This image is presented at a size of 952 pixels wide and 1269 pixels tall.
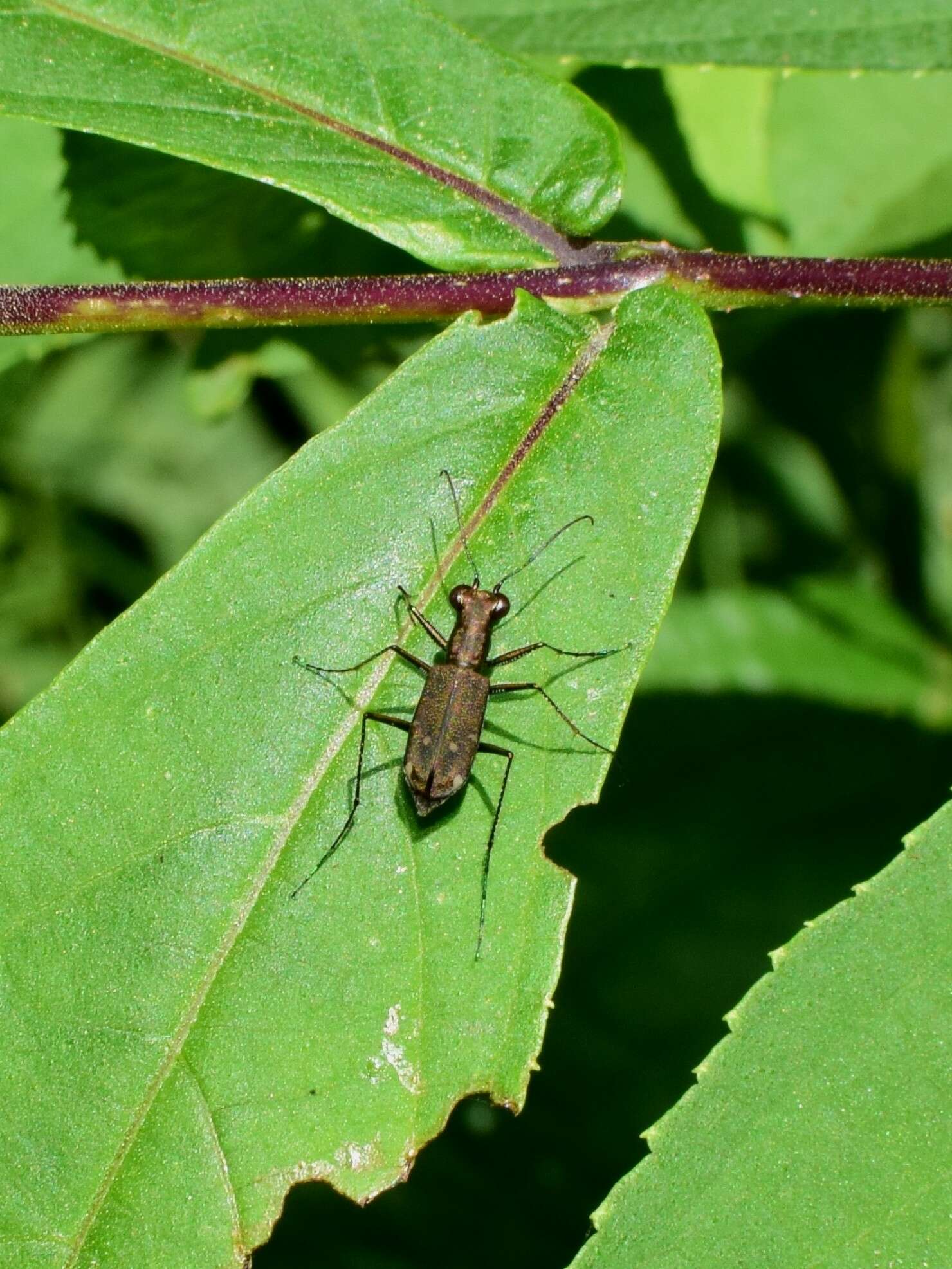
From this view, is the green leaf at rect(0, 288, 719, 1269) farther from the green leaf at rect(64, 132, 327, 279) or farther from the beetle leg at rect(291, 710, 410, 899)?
the green leaf at rect(64, 132, 327, 279)

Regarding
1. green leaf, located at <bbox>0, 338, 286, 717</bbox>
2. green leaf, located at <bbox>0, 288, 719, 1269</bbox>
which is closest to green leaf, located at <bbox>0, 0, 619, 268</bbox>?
green leaf, located at <bbox>0, 288, 719, 1269</bbox>

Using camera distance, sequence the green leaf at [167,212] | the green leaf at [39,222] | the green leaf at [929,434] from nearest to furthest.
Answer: the green leaf at [167,212]
the green leaf at [39,222]
the green leaf at [929,434]

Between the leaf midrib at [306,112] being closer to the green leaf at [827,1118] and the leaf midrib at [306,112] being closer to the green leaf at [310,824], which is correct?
the green leaf at [310,824]

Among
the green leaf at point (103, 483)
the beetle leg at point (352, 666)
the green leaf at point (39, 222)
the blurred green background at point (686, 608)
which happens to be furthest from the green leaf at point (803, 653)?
the beetle leg at point (352, 666)

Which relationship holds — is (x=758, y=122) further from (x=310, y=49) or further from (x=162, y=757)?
(x=162, y=757)

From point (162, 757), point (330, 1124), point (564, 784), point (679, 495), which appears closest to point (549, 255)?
point (679, 495)

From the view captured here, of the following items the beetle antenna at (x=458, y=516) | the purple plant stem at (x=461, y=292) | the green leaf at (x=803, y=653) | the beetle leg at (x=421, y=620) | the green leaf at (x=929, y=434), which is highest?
the green leaf at (x=929, y=434)

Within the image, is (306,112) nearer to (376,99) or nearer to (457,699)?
(376,99)
